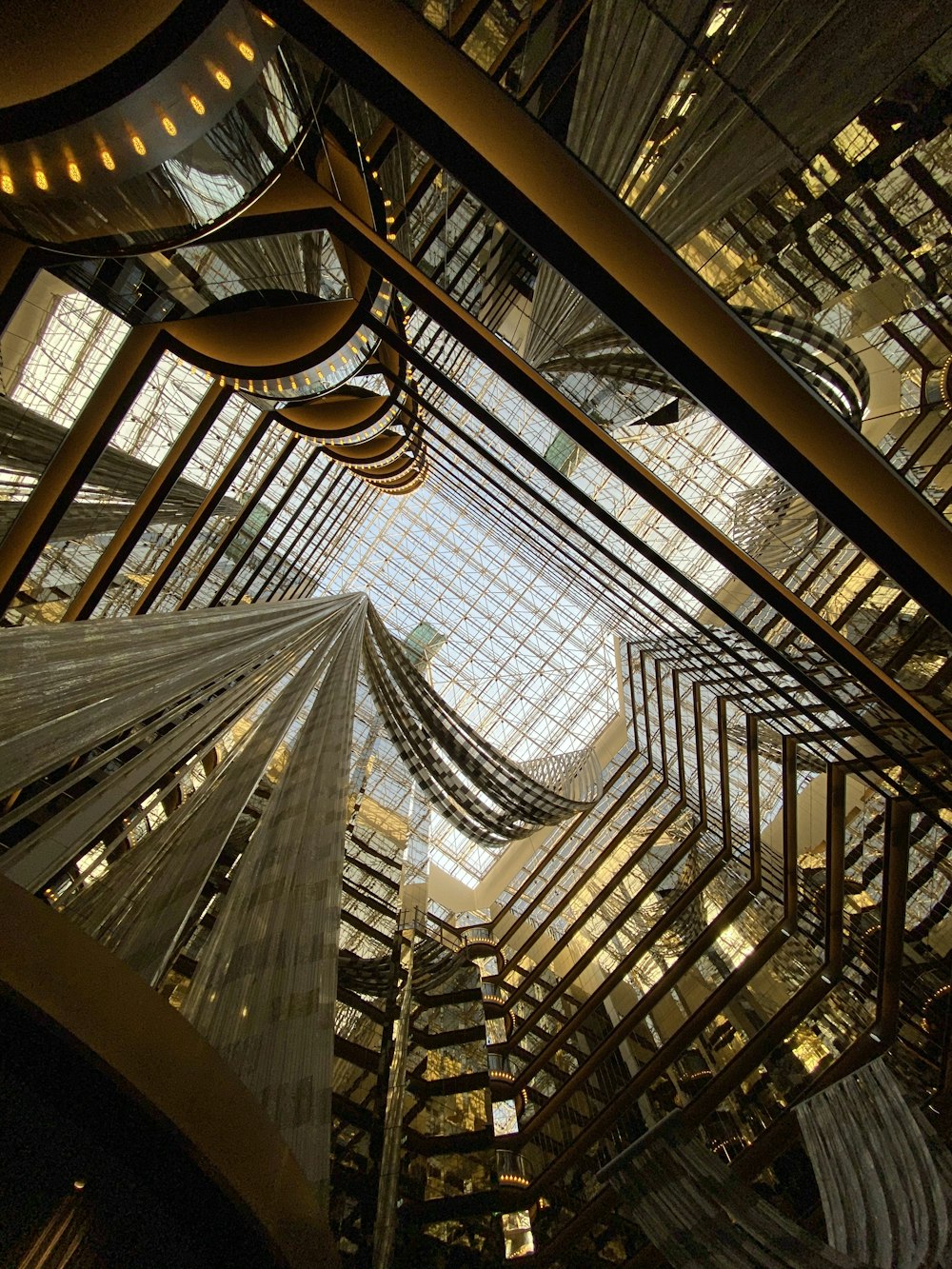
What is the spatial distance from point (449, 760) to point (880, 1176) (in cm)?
735

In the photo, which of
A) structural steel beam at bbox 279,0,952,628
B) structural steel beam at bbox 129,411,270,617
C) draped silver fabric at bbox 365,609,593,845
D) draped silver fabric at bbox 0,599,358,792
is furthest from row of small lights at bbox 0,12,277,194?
draped silver fabric at bbox 365,609,593,845

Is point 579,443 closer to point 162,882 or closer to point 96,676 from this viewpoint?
point 96,676

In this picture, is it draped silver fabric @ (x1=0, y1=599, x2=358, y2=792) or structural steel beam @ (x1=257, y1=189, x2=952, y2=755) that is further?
structural steel beam @ (x1=257, y1=189, x2=952, y2=755)

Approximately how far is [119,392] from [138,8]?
5.10 meters

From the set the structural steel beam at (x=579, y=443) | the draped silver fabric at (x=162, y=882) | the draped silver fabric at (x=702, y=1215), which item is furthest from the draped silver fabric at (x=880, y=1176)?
the draped silver fabric at (x=162, y=882)

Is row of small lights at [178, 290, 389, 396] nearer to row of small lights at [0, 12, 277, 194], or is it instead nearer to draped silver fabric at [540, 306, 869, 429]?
draped silver fabric at [540, 306, 869, 429]

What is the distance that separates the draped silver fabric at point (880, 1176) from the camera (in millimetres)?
3623

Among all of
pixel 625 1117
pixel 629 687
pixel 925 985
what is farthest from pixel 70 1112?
pixel 629 687

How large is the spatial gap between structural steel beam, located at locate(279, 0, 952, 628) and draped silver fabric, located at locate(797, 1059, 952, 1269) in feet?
10.6

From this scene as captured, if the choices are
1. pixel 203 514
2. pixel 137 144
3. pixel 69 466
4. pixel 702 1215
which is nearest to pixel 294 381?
pixel 137 144

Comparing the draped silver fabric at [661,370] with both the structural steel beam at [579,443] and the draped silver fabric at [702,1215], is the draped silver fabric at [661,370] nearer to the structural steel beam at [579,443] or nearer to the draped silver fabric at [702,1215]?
the structural steel beam at [579,443]

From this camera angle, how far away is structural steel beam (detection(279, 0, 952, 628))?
2.05 m

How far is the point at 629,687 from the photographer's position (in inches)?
768

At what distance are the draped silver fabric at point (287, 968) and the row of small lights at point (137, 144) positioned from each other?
3042 millimetres
